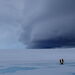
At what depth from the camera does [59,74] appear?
589 inches

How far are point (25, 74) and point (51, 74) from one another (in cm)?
218

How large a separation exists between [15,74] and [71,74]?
4.62 metres

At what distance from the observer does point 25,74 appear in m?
15.5

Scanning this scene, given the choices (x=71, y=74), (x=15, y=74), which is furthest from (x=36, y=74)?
(x=71, y=74)

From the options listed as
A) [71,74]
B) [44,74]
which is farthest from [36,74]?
[71,74]

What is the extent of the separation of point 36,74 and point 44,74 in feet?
2.20

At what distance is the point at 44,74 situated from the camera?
15094 mm

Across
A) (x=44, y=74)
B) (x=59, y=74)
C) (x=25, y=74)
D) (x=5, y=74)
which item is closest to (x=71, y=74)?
(x=59, y=74)

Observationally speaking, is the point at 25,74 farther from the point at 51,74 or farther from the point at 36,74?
the point at 51,74

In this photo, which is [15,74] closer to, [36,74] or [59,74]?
[36,74]

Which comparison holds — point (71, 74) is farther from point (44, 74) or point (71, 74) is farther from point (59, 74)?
point (44, 74)

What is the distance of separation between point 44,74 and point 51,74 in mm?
575

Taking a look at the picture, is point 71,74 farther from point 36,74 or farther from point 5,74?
point 5,74

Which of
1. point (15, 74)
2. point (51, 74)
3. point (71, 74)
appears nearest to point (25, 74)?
point (15, 74)
